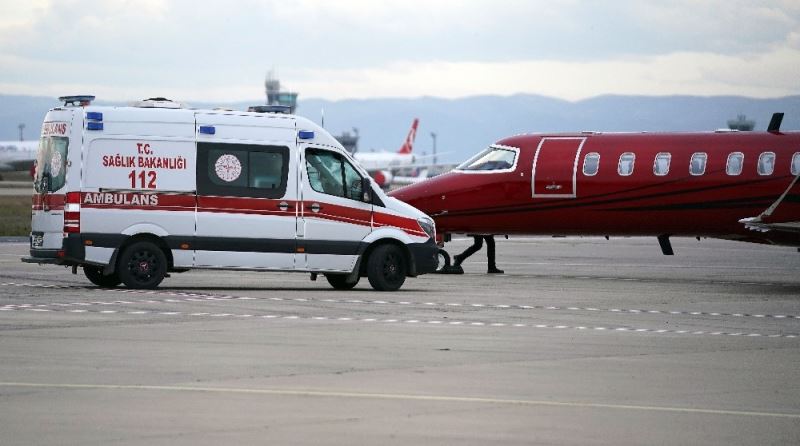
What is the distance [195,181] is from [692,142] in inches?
438

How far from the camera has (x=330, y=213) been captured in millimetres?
24766

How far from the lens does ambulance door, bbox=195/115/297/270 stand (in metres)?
24.0

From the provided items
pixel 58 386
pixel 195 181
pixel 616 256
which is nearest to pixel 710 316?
pixel 195 181

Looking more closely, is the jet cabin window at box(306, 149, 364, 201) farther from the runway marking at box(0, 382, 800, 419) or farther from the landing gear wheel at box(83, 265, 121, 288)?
the runway marking at box(0, 382, 800, 419)

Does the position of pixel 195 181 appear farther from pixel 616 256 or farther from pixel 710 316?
pixel 616 256

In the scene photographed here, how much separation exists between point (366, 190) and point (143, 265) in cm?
362

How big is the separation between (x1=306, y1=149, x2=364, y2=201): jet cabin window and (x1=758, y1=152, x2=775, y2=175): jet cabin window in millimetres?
8828

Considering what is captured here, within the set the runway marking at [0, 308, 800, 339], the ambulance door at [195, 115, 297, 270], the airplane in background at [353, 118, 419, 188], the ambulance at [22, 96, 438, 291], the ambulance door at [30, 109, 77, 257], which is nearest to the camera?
the runway marking at [0, 308, 800, 339]

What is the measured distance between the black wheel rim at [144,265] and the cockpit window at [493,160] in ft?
32.2

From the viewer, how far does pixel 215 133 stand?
24.4 metres

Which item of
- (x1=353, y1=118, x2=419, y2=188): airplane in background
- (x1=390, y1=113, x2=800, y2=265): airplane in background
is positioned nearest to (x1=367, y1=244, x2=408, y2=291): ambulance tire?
(x1=390, y1=113, x2=800, y2=265): airplane in background

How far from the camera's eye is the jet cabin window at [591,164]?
31.3 metres

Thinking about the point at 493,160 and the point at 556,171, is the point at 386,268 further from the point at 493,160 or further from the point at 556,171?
the point at 493,160

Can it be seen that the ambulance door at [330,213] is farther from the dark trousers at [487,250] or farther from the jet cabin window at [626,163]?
the jet cabin window at [626,163]
